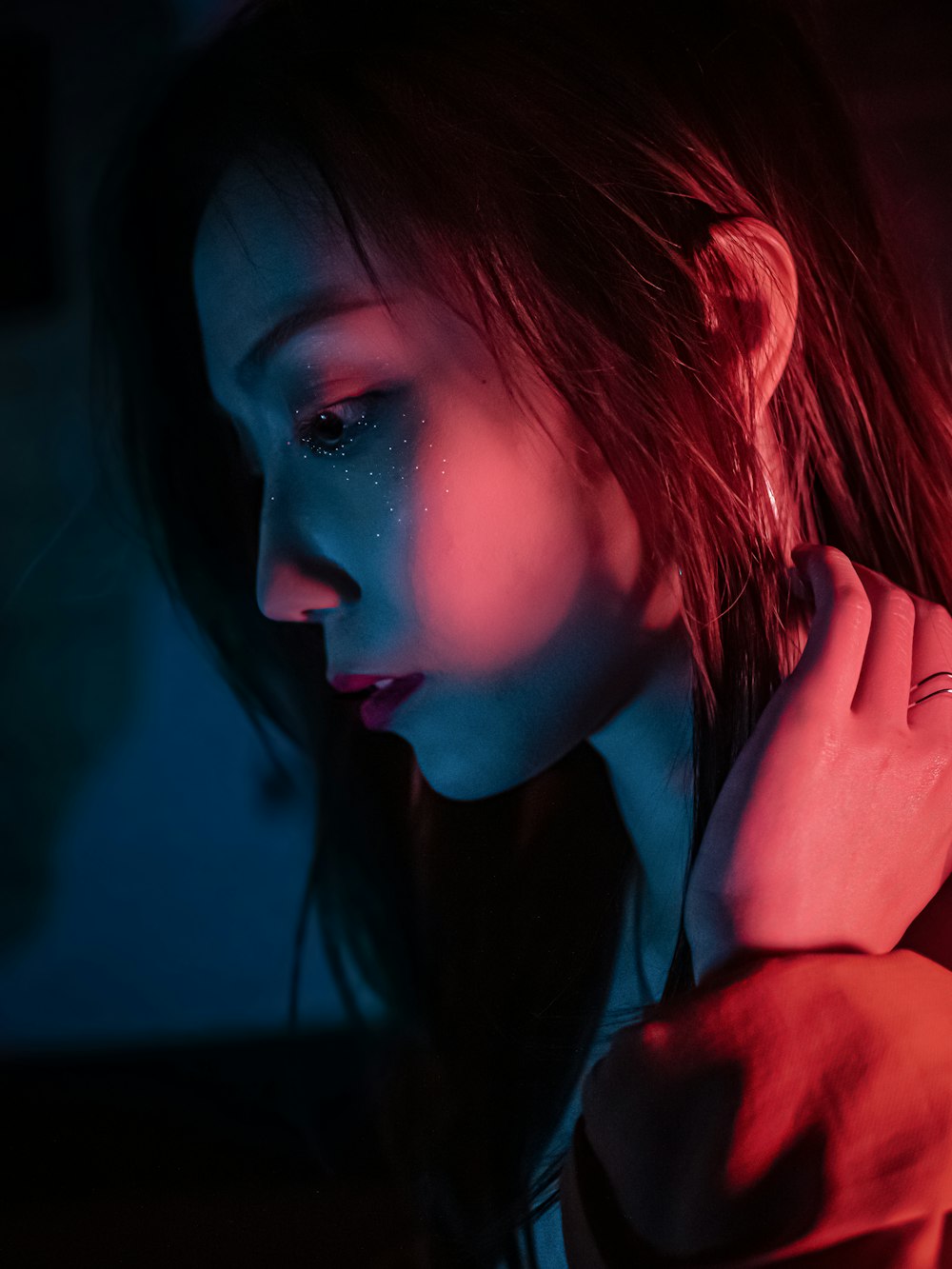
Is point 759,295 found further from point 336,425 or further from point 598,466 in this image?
point 336,425

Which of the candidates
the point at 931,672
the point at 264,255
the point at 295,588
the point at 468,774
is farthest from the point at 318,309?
the point at 931,672

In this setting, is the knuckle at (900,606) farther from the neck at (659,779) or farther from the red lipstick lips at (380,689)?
the red lipstick lips at (380,689)

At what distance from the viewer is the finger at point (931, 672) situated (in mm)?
511

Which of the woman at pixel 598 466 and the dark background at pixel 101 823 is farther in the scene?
the dark background at pixel 101 823

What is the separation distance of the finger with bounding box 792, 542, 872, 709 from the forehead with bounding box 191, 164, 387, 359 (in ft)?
0.92

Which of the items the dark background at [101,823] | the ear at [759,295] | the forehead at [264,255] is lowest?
the dark background at [101,823]

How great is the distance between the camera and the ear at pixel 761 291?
51cm

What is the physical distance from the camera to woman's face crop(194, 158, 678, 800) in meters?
0.49

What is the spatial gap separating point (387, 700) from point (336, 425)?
6.5 inches

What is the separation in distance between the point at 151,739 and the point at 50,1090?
0.22m

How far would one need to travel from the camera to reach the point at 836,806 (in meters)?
0.47

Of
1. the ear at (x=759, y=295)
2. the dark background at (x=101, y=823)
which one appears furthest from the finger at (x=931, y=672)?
the dark background at (x=101, y=823)

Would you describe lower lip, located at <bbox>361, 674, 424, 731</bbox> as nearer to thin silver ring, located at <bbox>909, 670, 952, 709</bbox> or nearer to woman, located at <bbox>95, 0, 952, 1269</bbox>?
woman, located at <bbox>95, 0, 952, 1269</bbox>

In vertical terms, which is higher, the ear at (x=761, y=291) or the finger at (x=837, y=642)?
the ear at (x=761, y=291)
